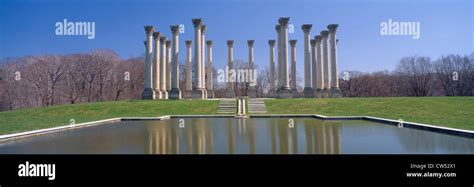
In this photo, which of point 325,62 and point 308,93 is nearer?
point 308,93

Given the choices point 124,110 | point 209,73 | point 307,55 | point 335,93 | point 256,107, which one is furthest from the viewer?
point 209,73

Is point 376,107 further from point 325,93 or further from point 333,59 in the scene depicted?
point 325,93

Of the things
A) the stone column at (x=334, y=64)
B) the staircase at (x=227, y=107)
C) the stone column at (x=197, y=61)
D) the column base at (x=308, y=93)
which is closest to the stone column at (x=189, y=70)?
the stone column at (x=197, y=61)

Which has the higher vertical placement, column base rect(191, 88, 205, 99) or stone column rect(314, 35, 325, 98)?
stone column rect(314, 35, 325, 98)

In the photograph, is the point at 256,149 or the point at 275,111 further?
the point at 275,111

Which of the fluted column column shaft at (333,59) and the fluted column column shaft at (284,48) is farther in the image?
the fluted column column shaft at (333,59)

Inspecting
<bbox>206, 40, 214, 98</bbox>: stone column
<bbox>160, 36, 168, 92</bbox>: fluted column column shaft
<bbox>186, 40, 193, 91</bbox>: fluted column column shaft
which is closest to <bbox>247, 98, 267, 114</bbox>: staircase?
<bbox>186, 40, 193, 91</bbox>: fluted column column shaft

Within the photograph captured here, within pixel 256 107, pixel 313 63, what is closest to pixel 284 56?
pixel 313 63

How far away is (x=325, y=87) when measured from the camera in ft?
180

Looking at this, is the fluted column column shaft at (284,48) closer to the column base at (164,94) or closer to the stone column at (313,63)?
the stone column at (313,63)

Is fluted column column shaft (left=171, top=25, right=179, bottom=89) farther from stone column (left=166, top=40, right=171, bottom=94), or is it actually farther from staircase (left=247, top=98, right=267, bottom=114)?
staircase (left=247, top=98, right=267, bottom=114)

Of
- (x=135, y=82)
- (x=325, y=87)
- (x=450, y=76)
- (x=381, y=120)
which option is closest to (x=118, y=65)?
(x=135, y=82)
